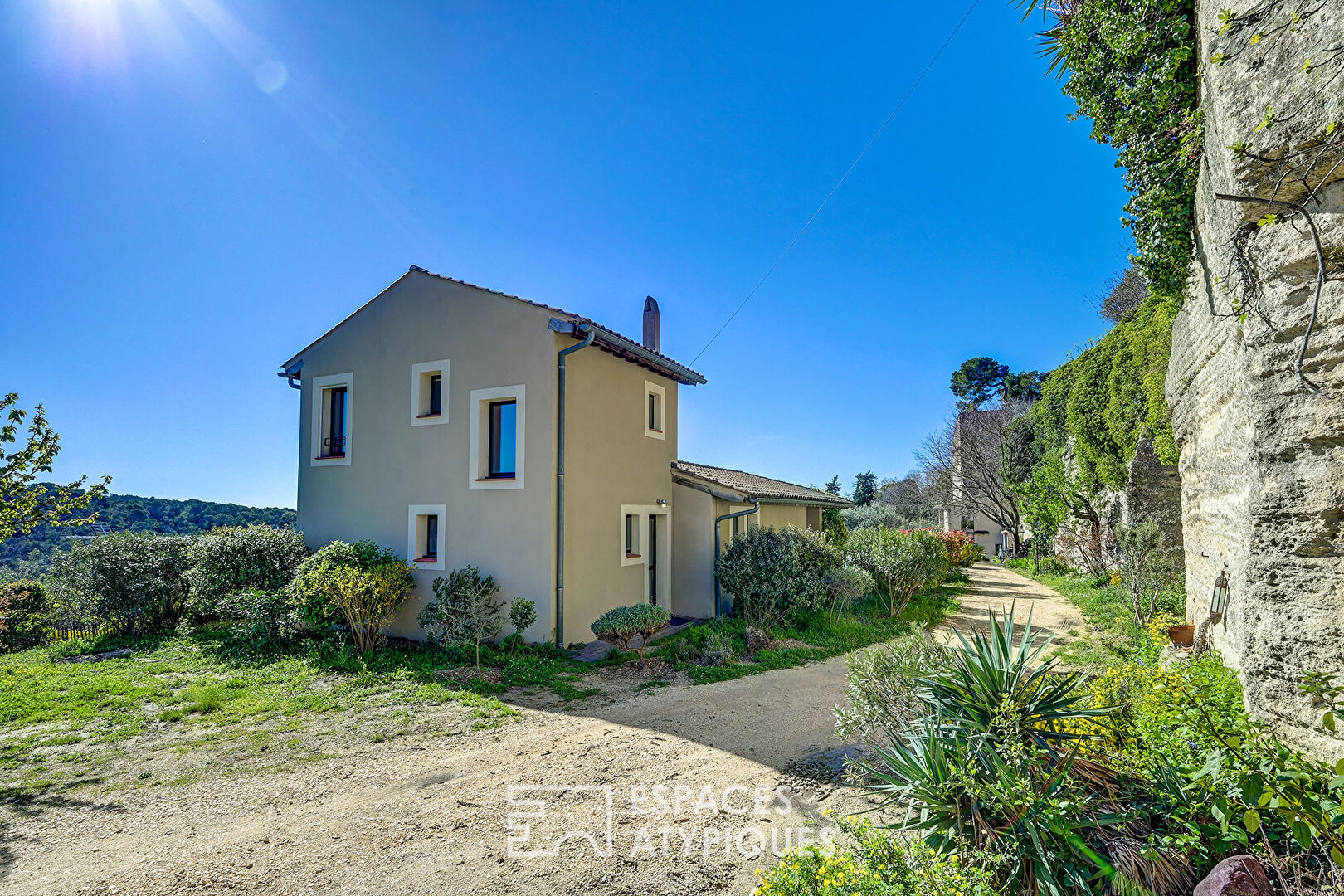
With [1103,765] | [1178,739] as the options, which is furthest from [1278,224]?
[1103,765]

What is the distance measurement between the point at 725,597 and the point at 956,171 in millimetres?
9651

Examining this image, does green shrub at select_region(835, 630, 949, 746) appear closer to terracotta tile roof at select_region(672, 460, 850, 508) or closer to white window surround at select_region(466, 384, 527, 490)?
white window surround at select_region(466, 384, 527, 490)


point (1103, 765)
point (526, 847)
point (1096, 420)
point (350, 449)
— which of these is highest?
point (1096, 420)

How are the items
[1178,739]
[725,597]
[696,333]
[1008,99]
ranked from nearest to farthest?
[1178,739] < [1008,99] < [725,597] < [696,333]

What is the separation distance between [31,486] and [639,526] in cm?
892

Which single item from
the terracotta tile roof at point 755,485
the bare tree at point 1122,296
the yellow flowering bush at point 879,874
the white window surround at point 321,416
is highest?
the bare tree at point 1122,296

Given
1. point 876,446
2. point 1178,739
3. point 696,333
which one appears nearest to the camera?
point 1178,739

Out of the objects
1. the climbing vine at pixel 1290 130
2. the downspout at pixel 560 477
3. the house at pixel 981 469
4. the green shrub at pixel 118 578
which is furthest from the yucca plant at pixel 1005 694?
the house at pixel 981 469

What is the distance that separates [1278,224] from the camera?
11.5 ft

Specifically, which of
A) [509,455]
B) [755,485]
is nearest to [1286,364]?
[509,455]

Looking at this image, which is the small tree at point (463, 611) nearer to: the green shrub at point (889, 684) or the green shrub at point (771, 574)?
the green shrub at point (771, 574)

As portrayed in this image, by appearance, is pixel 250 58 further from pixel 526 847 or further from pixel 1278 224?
pixel 1278 224

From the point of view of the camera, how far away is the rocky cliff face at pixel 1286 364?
3207mm

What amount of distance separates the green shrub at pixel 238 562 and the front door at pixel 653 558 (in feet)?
22.9
